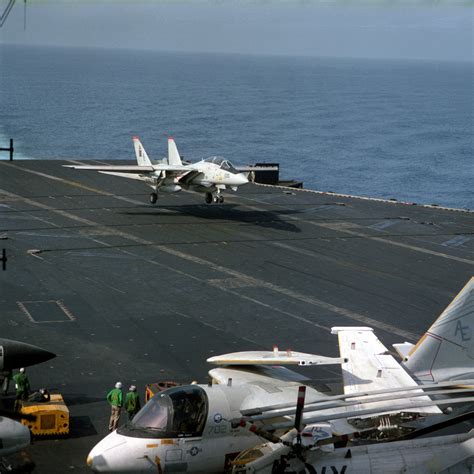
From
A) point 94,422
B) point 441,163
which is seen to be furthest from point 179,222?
point 441,163

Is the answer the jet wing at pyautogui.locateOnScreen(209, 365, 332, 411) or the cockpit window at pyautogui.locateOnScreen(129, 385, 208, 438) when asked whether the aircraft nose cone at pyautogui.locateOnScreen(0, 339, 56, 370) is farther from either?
the jet wing at pyautogui.locateOnScreen(209, 365, 332, 411)

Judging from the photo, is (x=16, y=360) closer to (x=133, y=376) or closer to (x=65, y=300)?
(x=133, y=376)

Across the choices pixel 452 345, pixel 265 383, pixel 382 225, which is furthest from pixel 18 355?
pixel 382 225

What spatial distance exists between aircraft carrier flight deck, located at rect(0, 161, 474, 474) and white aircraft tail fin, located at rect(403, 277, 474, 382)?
5686mm

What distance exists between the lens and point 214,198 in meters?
55.2

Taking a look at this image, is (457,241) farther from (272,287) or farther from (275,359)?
(275,359)

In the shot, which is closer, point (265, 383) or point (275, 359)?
point (265, 383)

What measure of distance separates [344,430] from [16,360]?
7691mm

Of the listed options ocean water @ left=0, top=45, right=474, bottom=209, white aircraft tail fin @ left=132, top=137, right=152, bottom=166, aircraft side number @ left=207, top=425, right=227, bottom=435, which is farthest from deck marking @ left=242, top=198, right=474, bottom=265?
ocean water @ left=0, top=45, right=474, bottom=209

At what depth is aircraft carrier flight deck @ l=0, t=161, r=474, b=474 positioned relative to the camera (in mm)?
28312

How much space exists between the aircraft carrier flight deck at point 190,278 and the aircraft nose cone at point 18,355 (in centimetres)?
228

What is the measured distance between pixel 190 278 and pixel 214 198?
15.8m

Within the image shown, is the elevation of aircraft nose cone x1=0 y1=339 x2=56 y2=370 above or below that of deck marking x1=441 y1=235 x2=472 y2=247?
above

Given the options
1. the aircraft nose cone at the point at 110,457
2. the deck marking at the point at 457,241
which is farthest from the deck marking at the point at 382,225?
the aircraft nose cone at the point at 110,457
